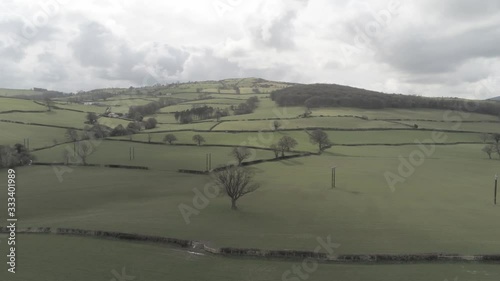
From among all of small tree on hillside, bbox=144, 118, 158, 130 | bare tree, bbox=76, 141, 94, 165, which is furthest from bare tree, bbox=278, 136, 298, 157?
small tree on hillside, bbox=144, 118, 158, 130

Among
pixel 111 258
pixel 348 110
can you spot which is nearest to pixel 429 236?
pixel 111 258

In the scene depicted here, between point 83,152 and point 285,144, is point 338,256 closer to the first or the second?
point 285,144

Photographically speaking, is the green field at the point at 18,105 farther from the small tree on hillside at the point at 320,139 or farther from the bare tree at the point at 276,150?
the small tree on hillside at the point at 320,139

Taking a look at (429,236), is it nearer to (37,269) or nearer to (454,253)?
(454,253)

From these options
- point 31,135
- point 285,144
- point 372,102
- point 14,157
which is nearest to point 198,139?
point 285,144

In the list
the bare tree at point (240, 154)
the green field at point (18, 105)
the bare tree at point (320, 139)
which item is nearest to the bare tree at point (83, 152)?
the bare tree at point (240, 154)

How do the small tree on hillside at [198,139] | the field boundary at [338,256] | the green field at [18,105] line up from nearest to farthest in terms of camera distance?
the field boundary at [338,256] < the small tree on hillside at [198,139] < the green field at [18,105]

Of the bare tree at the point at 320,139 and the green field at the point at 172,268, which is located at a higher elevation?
the bare tree at the point at 320,139
